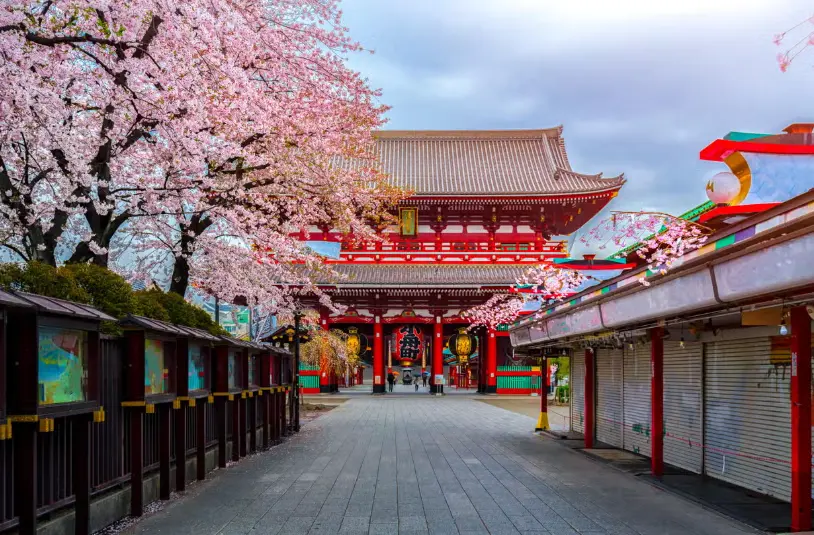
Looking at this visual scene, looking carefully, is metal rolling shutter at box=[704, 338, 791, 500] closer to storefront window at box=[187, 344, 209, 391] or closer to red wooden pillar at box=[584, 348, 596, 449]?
red wooden pillar at box=[584, 348, 596, 449]

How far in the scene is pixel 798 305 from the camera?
25.6ft

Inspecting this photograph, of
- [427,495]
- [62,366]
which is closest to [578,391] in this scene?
[427,495]

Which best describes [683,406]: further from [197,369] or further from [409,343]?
[409,343]

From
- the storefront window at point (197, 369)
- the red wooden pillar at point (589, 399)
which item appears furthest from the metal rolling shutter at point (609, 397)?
the storefront window at point (197, 369)

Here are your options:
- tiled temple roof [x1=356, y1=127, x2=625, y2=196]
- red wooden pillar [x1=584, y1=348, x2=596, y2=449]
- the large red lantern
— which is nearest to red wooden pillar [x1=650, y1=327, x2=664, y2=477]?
red wooden pillar [x1=584, y1=348, x2=596, y2=449]

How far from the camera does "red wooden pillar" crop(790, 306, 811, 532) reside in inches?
308

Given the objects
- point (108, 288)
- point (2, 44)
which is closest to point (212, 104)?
point (2, 44)

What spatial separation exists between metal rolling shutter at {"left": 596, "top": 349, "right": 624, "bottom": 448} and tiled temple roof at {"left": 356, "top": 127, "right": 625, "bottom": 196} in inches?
903

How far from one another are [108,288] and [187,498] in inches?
112

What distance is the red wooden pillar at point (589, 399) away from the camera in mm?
16922

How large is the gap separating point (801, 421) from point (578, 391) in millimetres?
12362

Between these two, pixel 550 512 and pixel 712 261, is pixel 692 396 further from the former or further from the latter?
pixel 712 261

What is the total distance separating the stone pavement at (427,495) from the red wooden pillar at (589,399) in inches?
24.4

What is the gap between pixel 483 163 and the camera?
46.0m
